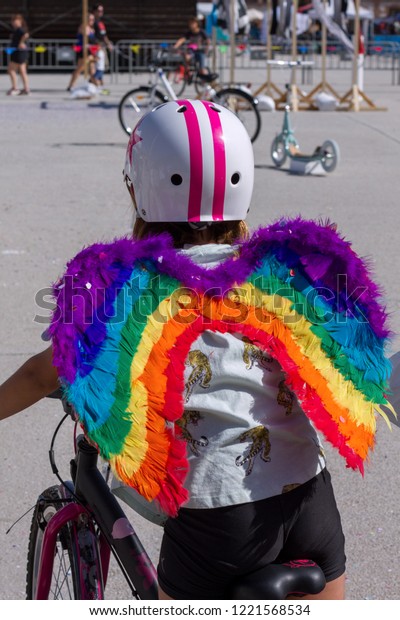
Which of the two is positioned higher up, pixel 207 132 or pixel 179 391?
pixel 207 132

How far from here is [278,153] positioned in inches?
504

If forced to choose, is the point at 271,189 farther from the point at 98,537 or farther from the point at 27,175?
the point at 98,537

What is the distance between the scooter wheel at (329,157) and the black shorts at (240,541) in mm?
10220

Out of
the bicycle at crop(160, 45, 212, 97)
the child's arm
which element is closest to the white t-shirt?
the child's arm

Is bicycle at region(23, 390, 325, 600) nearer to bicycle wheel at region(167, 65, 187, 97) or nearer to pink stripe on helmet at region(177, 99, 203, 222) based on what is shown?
pink stripe on helmet at region(177, 99, 203, 222)

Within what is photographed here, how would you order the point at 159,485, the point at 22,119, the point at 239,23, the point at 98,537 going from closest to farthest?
the point at 159,485
the point at 98,537
the point at 22,119
the point at 239,23

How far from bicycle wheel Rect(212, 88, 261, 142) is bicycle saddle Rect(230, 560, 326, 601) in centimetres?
1293

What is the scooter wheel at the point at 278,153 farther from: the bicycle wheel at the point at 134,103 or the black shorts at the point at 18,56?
the black shorts at the point at 18,56

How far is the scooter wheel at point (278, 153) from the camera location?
12.6 meters

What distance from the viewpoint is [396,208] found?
33.3 ft

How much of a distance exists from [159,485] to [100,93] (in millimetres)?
21265

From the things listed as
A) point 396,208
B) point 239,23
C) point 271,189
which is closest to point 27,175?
point 271,189

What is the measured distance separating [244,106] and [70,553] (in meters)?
13.0

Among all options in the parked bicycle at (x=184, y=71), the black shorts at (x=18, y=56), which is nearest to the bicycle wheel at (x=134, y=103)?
the parked bicycle at (x=184, y=71)
